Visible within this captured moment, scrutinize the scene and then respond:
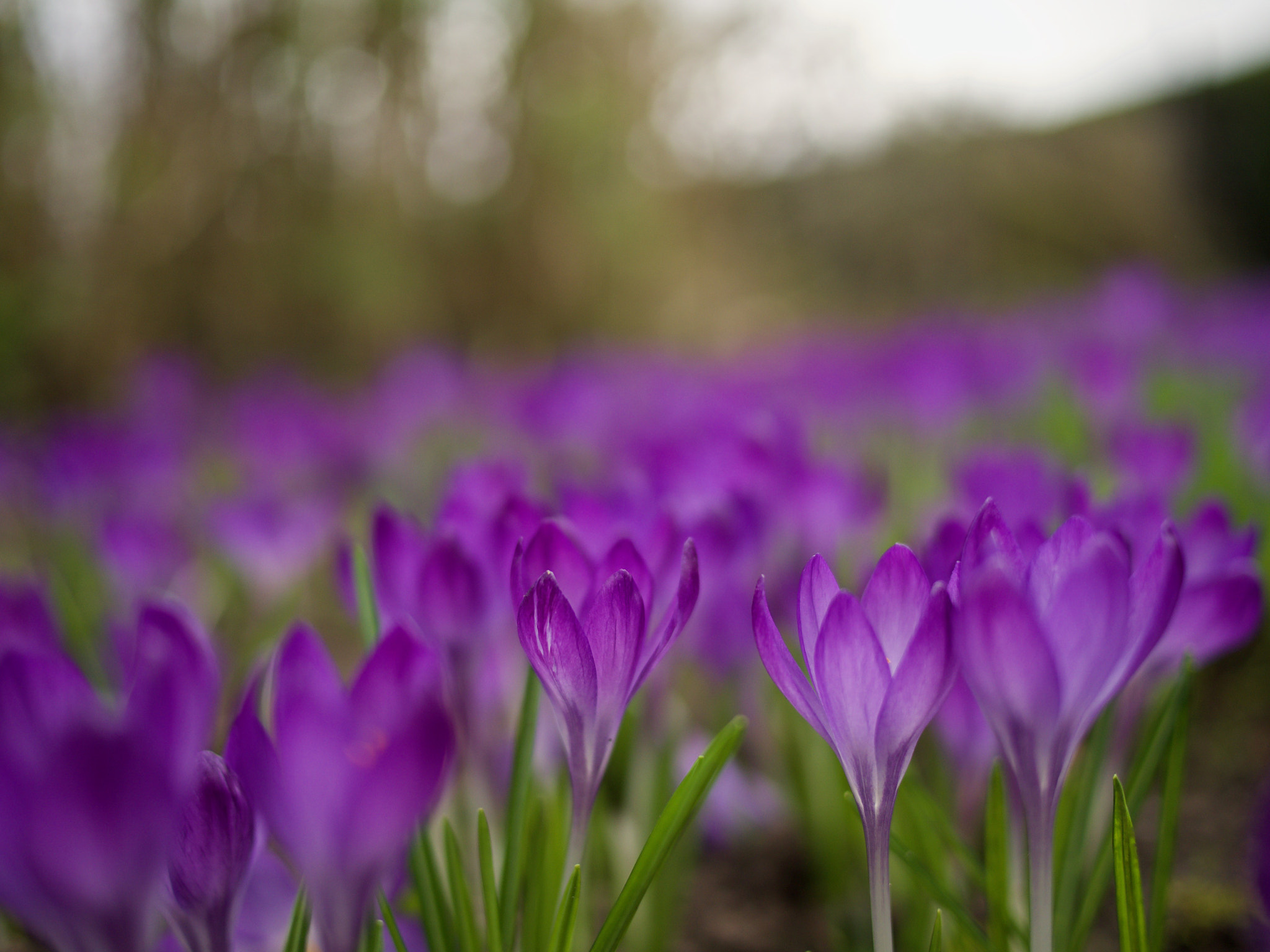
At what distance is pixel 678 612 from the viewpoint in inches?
18.6

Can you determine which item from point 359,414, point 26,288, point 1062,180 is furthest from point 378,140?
point 1062,180

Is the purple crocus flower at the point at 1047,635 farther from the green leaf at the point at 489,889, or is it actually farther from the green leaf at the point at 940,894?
the green leaf at the point at 489,889

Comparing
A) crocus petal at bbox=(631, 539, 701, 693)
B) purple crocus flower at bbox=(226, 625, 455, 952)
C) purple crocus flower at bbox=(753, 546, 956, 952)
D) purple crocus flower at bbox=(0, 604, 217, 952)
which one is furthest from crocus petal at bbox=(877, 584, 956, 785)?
purple crocus flower at bbox=(0, 604, 217, 952)

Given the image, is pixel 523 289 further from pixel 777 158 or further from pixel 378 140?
pixel 777 158

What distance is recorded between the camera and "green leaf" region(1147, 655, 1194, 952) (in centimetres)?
57

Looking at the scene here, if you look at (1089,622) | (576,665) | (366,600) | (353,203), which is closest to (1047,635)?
(1089,622)

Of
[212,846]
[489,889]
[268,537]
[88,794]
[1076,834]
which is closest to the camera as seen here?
[88,794]

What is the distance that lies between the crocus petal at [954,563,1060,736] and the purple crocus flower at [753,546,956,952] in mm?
11

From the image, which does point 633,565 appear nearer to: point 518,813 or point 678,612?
point 678,612

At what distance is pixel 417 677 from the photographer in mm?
437

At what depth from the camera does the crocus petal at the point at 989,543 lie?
1.50ft

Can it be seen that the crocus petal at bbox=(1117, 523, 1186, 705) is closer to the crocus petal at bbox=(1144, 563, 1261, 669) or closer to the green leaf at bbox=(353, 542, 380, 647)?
the crocus petal at bbox=(1144, 563, 1261, 669)

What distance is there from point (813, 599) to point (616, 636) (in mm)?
107

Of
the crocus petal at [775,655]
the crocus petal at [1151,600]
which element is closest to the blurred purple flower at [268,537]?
the crocus petal at [775,655]
